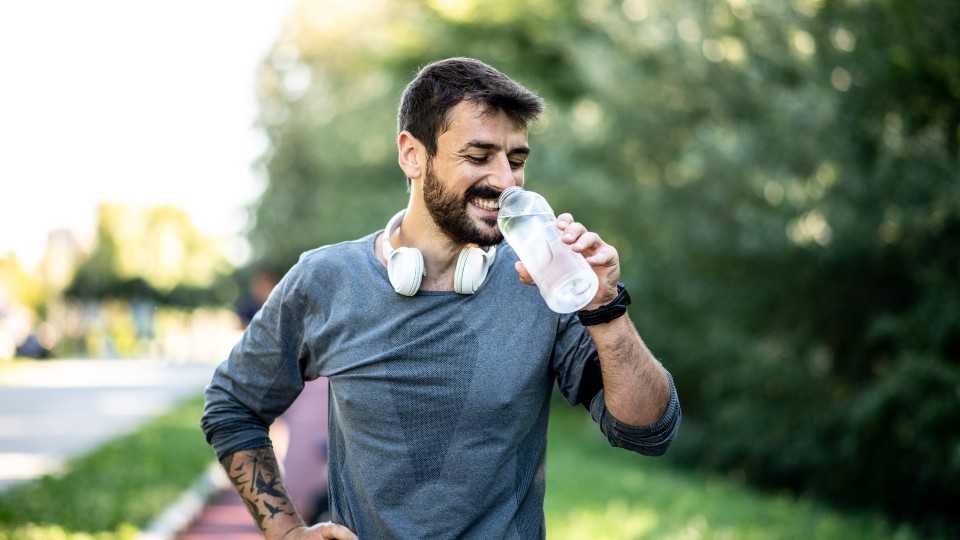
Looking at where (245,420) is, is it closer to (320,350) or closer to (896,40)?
(320,350)

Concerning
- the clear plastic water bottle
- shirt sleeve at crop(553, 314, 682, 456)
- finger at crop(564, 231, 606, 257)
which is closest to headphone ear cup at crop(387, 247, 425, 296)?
the clear plastic water bottle

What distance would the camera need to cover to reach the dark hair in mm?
2723

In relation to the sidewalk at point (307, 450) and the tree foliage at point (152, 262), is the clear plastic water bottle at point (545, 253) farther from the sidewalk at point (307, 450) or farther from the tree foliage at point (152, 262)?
the tree foliage at point (152, 262)

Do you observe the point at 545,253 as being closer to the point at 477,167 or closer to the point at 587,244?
the point at 587,244

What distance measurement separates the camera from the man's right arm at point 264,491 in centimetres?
296

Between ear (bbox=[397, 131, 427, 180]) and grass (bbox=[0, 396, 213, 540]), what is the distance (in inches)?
225

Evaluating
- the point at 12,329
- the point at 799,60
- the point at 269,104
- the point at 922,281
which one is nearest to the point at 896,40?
the point at 799,60

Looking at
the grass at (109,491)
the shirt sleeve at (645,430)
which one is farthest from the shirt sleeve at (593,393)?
the grass at (109,491)

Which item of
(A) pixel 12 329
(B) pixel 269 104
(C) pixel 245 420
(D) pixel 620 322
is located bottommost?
(A) pixel 12 329

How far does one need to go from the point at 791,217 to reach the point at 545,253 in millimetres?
7310

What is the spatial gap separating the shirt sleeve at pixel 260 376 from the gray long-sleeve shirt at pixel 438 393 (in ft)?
0.03

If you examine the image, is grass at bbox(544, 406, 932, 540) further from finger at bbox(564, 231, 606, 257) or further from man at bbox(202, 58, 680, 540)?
finger at bbox(564, 231, 606, 257)

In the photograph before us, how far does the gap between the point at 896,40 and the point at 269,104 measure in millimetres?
31131

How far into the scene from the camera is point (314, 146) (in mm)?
28484
